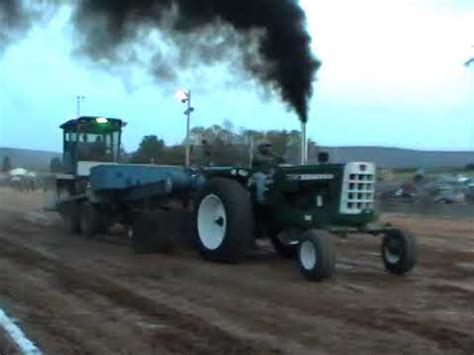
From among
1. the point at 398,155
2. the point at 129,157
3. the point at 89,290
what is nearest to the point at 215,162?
the point at 89,290

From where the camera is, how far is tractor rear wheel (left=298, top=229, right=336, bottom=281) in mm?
10812

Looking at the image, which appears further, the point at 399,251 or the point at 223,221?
the point at 223,221

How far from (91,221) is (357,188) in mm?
7745

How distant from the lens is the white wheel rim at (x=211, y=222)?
1280cm

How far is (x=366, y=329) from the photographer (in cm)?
788

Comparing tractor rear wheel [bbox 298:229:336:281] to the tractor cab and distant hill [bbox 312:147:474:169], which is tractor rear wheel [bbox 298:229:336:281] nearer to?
the tractor cab

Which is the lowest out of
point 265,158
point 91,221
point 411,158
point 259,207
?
point 91,221

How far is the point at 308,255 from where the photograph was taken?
11.2m

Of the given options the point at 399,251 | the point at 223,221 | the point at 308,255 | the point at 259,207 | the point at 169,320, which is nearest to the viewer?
the point at 169,320

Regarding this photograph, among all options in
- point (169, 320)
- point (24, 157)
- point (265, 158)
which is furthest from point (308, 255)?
point (24, 157)

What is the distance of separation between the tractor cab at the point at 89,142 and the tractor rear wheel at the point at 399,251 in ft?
32.6

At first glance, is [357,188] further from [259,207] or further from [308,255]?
[259,207]

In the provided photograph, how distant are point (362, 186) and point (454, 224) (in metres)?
14.9

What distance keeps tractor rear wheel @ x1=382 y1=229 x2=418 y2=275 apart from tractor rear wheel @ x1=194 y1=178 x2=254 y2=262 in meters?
1.89
